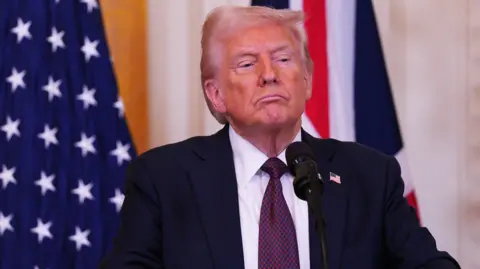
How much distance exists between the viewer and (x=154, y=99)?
4070 mm

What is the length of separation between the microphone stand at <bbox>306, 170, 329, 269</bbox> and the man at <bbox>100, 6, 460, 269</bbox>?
44cm

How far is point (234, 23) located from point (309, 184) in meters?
0.75

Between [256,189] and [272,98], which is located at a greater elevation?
[272,98]

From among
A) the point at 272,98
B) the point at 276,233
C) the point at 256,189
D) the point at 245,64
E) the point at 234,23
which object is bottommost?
the point at 276,233

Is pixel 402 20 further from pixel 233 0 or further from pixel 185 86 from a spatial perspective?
pixel 185 86

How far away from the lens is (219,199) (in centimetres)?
Result: 230

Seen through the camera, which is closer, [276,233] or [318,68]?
[276,233]

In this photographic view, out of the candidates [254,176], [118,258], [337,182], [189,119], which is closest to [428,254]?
[337,182]

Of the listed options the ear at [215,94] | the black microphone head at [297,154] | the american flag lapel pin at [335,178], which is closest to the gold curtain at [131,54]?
the ear at [215,94]

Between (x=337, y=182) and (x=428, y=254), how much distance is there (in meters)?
0.33

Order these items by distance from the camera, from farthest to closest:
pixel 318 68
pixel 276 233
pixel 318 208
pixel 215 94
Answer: pixel 318 68, pixel 215 94, pixel 276 233, pixel 318 208

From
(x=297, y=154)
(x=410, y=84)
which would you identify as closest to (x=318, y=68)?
(x=410, y=84)

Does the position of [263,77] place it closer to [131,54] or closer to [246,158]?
[246,158]

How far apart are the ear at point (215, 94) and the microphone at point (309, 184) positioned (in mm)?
627
